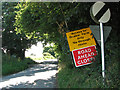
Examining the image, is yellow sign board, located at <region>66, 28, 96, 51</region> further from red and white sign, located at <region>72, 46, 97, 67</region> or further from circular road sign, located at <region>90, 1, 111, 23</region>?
circular road sign, located at <region>90, 1, 111, 23</region>

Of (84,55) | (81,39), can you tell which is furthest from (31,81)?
(81,39)

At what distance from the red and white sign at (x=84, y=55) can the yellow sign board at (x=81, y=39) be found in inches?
7.7

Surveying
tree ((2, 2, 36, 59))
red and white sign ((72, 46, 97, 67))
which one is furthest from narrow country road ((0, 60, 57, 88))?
tree ((2, 2, 36, 59))

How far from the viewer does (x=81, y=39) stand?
6.86 m

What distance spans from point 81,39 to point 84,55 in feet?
2.52

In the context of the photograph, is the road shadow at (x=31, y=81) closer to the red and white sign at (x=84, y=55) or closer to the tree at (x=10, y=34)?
the red and white sign at (x=84, y=55)

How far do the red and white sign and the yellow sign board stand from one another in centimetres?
20

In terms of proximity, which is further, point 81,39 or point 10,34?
point 10,34

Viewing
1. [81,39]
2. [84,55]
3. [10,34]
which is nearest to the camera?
[84,55]

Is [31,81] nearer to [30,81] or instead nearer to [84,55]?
[30,81]

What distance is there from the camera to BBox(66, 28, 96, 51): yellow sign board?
6.65 m

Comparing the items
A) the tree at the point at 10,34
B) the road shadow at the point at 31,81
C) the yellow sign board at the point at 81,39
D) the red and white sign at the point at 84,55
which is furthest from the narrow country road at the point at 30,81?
the tree at the point at 10,34

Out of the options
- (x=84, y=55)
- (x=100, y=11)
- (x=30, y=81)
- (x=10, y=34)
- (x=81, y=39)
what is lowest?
(x=30, y=81)

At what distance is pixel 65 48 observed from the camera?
8516 millimetres
